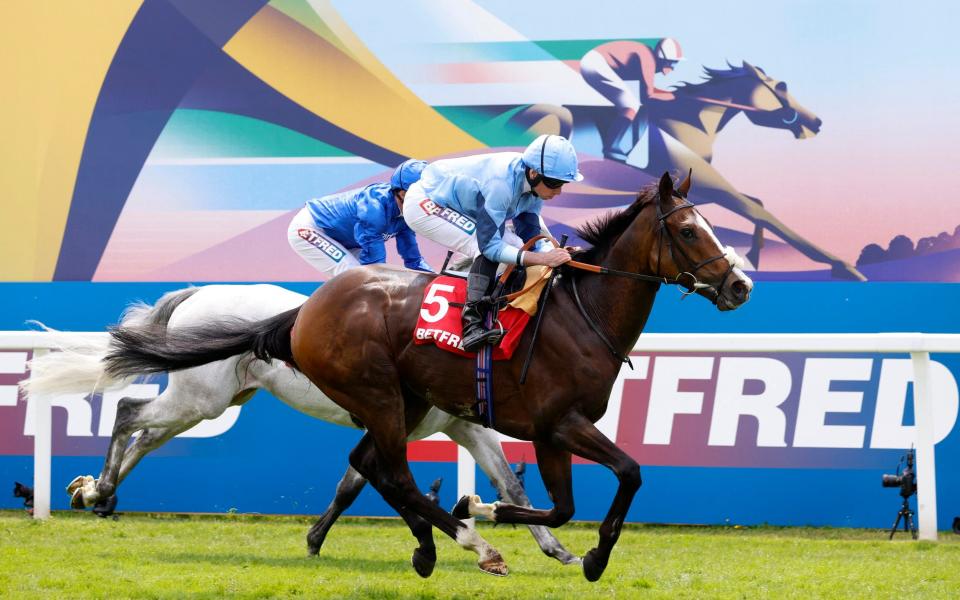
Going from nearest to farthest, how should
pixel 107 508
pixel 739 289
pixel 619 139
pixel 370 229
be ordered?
pixel 739 289 → pixel 370 229 → pixel 107 508 → pixel 619 139

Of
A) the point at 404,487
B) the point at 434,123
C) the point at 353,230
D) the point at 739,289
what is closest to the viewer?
the point at 739,289

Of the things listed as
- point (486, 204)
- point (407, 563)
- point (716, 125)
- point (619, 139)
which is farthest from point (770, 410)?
point (486, 204)

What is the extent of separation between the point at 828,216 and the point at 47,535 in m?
4.96

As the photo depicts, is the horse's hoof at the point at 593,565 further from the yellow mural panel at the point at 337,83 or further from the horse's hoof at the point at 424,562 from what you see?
the yellow mural panel at the point at 337,83

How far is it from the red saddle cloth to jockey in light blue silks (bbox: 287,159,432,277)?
1.32 m

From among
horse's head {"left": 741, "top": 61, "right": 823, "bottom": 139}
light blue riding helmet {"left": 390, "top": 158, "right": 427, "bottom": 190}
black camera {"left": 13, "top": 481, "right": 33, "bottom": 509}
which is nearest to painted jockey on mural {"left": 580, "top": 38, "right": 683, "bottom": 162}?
horse's head {"left": 741, "top": 61, "right": 823, "bottom": 139}

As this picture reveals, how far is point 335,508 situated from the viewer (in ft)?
21.2

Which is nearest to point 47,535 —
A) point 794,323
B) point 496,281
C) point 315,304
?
point 315,304

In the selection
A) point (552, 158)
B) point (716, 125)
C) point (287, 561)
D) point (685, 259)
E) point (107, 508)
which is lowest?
point (107, 508)

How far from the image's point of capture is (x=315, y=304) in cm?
555

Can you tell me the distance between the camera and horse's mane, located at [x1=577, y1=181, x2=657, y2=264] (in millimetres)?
5215

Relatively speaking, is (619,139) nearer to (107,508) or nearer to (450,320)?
(450,320)

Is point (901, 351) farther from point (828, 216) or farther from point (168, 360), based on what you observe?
point (168, 360)

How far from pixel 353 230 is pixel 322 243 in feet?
0.61
